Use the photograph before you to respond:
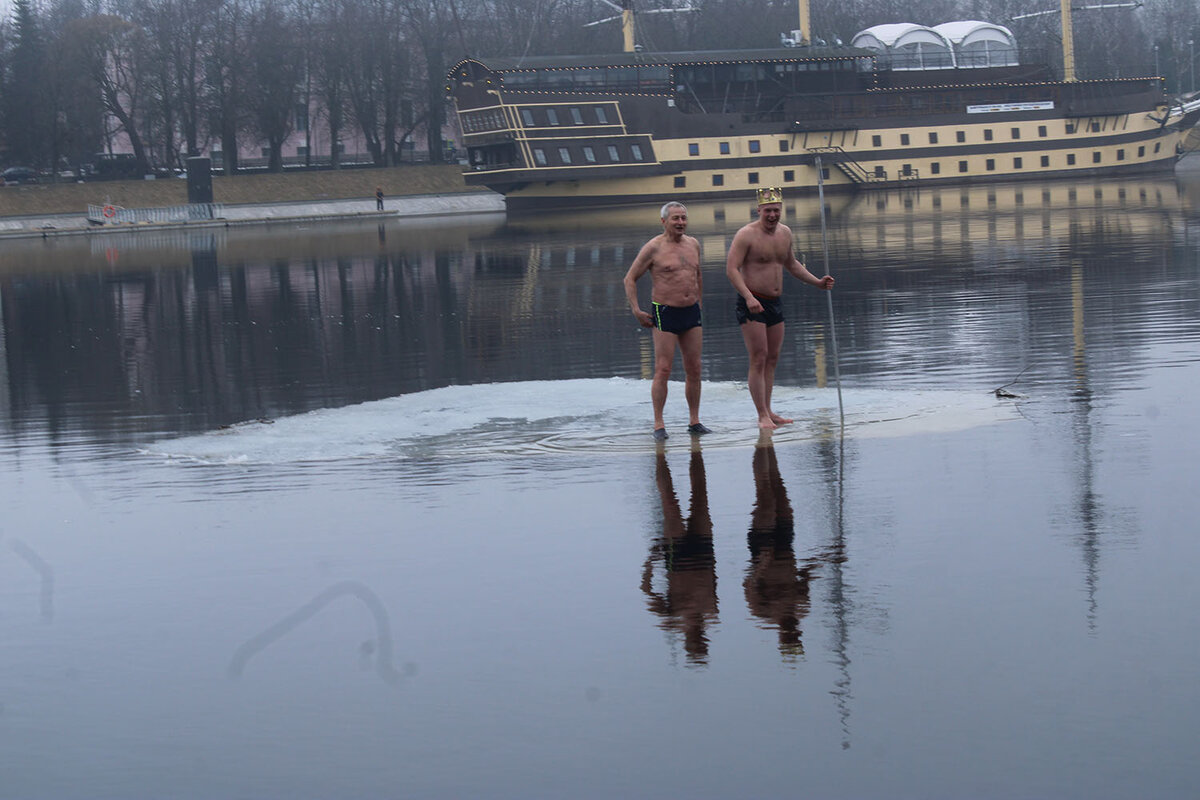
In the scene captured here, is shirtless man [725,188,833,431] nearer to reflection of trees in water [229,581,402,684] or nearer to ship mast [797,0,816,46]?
reflection of trees in water [229,581,402,684]

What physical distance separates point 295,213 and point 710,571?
66884mm

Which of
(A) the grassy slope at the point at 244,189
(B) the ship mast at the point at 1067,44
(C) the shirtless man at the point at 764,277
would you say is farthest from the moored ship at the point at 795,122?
(C) the shirtless man at the point at 764,277

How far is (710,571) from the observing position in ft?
22.5

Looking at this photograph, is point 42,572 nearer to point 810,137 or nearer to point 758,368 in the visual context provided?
point 758,368

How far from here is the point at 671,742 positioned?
191 inches

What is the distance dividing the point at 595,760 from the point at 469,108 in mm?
66626

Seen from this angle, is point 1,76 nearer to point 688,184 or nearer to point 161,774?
point 688,184

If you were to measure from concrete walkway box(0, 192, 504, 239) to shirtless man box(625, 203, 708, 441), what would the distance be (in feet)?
187

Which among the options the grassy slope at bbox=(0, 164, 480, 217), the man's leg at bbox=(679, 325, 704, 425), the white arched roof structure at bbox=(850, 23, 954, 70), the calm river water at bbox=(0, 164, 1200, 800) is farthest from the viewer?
the white arched roof structure at bbox=(850, 23, 954, 70)

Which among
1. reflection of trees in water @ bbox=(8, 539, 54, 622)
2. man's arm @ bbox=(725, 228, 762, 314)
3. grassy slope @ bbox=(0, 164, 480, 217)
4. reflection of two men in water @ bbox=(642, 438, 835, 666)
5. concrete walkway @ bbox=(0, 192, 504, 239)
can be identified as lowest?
reflection of two men in water @ bbox=(642, 438, 835, 666)

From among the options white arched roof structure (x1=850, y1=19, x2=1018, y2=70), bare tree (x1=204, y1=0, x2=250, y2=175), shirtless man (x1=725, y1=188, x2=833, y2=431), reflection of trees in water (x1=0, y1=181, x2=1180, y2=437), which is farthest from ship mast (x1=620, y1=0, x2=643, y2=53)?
shirtless man (x1=725, y1=188, x2=833, y2=431)

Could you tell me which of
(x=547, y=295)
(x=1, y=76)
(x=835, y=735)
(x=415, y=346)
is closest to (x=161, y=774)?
(x=835, y=735)

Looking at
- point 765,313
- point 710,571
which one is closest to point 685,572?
point 710,571

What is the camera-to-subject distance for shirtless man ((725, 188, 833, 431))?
35.0 ft
